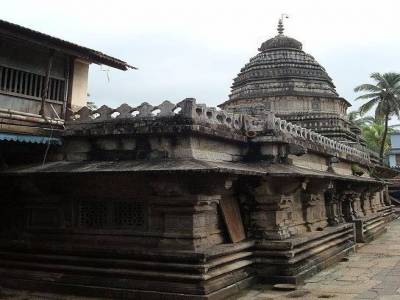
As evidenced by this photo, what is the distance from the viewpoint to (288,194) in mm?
11469

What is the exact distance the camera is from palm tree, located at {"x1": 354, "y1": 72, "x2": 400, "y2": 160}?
1732 inches

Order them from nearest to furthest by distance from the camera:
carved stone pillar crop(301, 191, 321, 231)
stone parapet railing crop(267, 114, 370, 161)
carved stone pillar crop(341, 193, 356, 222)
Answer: stone parapet railing crop(267, 114, 370, 161), carved stone pillar crop(301, 191, 321, 231), carved stone pillar crop(341, 193, 356, 222)

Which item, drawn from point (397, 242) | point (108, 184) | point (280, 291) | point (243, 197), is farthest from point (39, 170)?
point (397, 242)

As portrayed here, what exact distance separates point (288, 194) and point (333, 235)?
4.15m

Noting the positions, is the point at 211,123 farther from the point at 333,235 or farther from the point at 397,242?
the point at 397,242

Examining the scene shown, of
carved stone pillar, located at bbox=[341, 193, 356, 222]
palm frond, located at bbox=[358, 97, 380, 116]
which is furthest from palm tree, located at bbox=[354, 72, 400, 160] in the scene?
carved stone pillar, located at bbox=[341, 193, 356, 222]

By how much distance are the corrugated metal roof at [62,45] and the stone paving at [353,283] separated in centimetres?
685

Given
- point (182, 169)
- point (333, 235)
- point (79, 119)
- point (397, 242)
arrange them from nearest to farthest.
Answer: point (182, 169)
point (79, 119)
point (333, 235)
point (397, 242)

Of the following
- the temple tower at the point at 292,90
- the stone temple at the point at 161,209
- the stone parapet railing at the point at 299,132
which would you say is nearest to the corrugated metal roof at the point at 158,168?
the stone temple at the point at 161,209

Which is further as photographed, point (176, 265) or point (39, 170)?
point (39, 170)

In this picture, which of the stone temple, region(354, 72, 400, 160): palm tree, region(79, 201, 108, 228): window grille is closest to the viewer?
the stone temple

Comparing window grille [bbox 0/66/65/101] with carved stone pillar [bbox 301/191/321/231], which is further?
carved stone pillar [bbox 301/191/321/231]

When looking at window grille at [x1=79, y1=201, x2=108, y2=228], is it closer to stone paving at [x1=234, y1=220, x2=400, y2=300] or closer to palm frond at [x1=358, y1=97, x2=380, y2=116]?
stone paving at [x1=234, y1=220, x2=400, y2=300]

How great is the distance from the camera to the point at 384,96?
145ft
